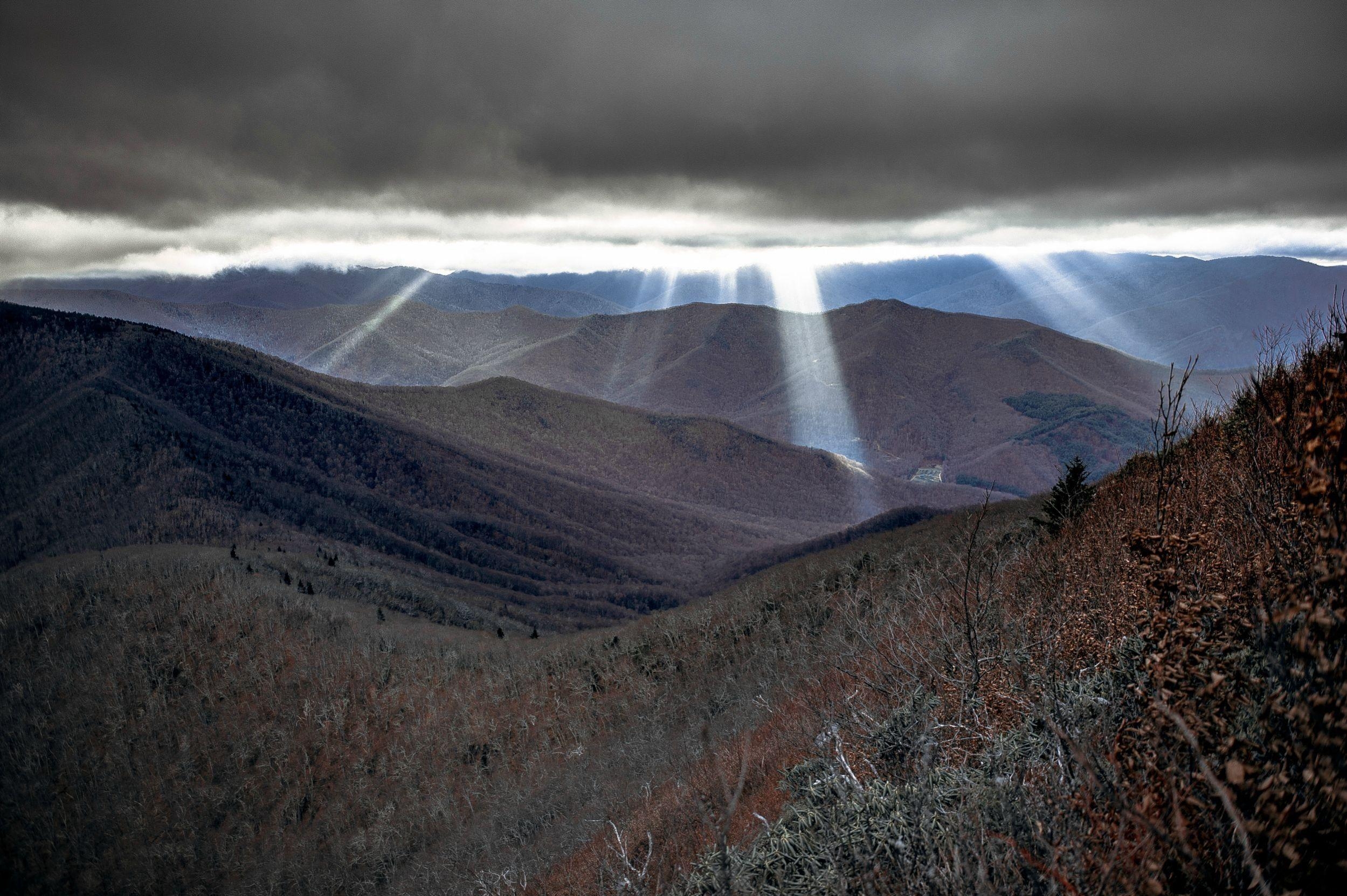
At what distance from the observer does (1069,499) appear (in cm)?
1666

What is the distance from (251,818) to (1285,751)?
48.6 metres

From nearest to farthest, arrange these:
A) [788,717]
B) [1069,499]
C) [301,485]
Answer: [788,717]
[1069,499]
[301,485]

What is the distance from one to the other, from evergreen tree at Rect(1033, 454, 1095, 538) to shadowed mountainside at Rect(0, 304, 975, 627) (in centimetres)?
7364

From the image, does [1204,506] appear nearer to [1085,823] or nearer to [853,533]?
[1085,823]

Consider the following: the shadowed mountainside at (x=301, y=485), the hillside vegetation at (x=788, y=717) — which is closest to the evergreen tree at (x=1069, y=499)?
the hillside vegetation at (x=788, y=717)

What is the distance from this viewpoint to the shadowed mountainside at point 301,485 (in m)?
91.1

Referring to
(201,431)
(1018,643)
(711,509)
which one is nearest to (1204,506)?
(1018,643)

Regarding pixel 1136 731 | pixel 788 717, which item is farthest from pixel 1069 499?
pixel 1136 731

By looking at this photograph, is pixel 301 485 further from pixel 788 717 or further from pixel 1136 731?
pixel 1136 731

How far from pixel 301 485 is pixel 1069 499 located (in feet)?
412

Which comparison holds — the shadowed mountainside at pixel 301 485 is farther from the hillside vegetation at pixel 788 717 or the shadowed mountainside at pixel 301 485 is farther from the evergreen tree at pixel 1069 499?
the evergreen tree at pixel 1069 499

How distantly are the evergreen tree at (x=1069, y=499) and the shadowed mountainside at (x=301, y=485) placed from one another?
242 feet

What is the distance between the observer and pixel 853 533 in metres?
118

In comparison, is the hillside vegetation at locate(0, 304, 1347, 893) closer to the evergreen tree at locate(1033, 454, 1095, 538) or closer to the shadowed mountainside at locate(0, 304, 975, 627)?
the evergreen tree at locate(1033, 454, 1095, 538)
